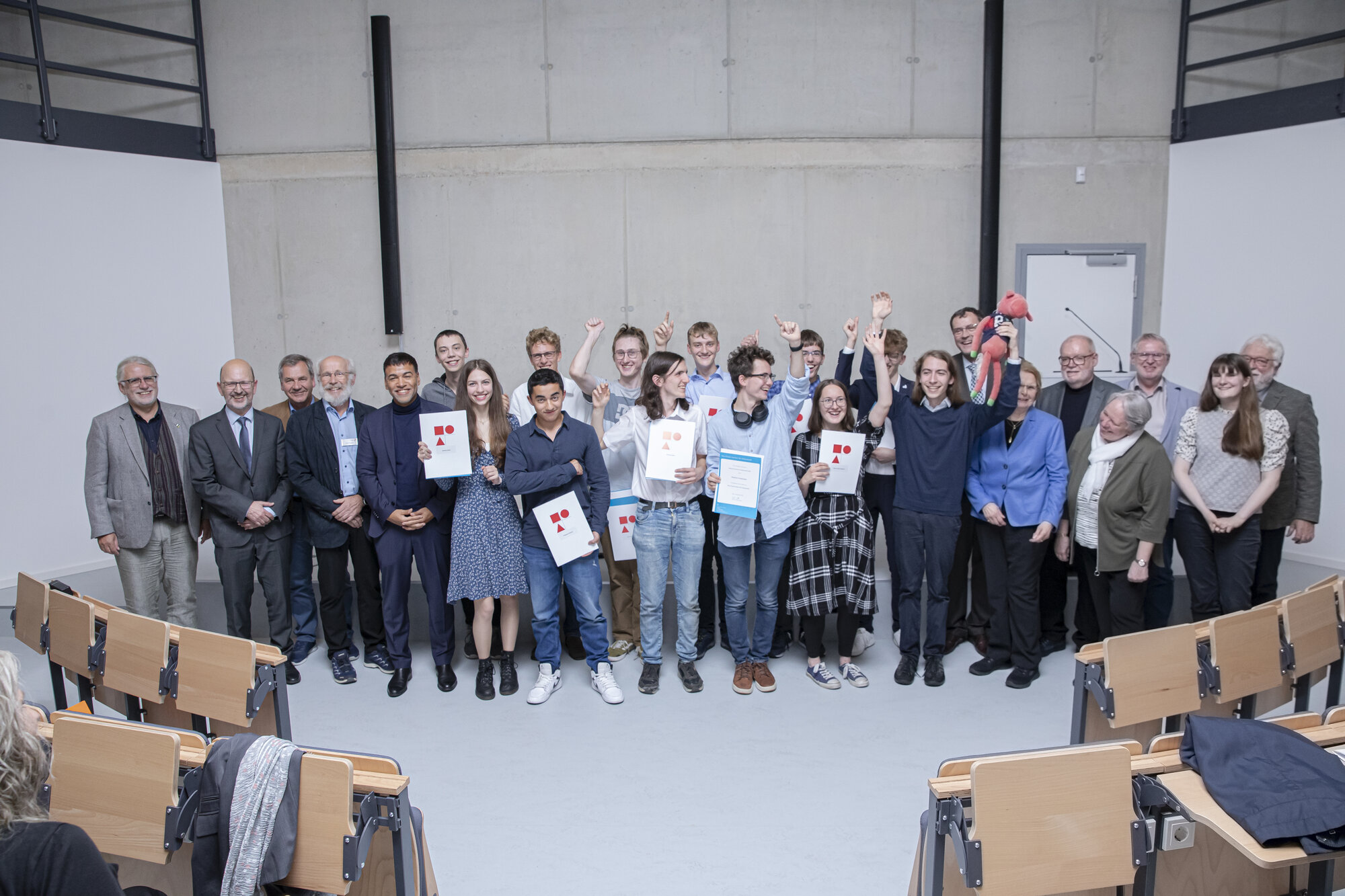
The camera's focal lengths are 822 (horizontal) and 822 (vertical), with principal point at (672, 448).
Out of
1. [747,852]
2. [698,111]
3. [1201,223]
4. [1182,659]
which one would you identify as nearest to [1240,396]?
[1182,659]

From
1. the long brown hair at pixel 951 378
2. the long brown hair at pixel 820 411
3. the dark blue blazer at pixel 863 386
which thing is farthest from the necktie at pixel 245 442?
the long brown hair at pixel 951 378

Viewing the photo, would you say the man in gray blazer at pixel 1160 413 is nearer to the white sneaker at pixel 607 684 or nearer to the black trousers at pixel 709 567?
the black trousers at pixel 709 567

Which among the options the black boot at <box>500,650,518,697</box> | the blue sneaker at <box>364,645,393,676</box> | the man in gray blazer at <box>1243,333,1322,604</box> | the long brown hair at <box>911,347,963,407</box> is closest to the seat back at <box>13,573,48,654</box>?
the blue sneaker at <box>364,645,393,676</box>

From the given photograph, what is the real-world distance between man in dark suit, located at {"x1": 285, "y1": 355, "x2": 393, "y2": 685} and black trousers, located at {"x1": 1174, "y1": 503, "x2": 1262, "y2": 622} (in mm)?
4070

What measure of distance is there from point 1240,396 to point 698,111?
12.7 ft

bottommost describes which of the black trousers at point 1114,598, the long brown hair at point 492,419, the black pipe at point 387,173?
the black trousers at point 1114,598

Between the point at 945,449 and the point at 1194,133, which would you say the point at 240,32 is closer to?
the point at 945,449

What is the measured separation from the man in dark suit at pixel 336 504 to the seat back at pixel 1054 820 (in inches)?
130

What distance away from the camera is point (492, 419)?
3.96 metres

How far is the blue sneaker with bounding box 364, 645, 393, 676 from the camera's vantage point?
172 inches

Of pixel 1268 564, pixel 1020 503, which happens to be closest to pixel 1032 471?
pixel 1020 503

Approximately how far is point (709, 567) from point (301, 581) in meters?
2.27

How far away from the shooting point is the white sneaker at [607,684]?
154 inches

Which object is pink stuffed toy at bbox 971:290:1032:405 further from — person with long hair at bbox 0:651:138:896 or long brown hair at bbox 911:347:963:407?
person with long hair at bbox 0:651:138:896
